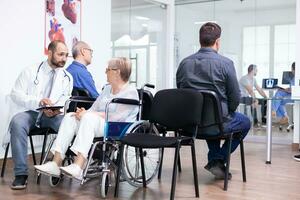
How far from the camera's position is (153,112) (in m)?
3.21

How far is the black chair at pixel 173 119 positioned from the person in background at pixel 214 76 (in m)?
0.31

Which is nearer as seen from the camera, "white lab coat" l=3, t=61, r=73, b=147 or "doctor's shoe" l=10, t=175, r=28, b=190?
"doctor's shoe" l=10, t=175, r=28, b=190

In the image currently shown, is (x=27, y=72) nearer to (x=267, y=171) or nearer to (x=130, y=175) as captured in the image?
(x=130, y=175)

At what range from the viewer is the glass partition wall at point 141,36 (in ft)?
19.8

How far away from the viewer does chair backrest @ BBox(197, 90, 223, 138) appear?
308cm

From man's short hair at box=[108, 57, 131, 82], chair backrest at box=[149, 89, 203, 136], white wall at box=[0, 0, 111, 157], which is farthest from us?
white wall at box=[0, 0, 111, 157]

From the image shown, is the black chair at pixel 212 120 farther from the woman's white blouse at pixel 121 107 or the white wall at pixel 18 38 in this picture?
the white wall at pixel 18 38

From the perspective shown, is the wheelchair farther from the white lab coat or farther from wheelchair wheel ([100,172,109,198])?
the white lab coat

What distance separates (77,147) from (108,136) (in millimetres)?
244

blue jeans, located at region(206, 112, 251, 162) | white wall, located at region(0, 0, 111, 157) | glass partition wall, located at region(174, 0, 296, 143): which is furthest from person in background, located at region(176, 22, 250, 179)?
glass partition wall, located at region(174, 0, 296, 143)

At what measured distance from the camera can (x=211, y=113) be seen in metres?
3.14

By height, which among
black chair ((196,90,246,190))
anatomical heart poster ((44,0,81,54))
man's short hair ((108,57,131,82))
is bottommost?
black chair ((196,90,246,190))

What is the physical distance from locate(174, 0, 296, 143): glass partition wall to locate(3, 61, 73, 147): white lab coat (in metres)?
3.75

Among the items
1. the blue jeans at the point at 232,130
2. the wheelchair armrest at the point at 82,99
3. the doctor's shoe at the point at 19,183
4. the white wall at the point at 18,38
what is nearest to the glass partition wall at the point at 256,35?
the blue jeans at the point at 232,130
